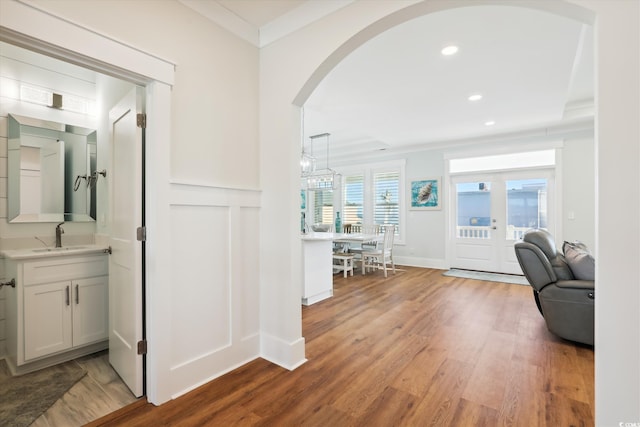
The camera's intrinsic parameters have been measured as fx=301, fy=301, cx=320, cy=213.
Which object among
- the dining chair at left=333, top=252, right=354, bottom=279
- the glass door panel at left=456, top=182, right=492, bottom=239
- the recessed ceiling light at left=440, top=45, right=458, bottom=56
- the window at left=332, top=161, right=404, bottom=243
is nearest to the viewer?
the recessed ceiling light at left=440, top=45, right=458, bottom=56

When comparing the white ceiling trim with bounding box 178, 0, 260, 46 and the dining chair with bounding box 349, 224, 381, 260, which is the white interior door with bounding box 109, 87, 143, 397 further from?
the dining chair with bounding box 349, 224, 381, 260

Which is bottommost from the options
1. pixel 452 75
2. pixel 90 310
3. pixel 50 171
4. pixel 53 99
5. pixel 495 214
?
pixel 90 310

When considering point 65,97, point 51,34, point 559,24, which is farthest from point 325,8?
point 65,97

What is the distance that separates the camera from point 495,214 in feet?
19.6

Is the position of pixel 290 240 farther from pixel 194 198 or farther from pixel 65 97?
pixel 65 97

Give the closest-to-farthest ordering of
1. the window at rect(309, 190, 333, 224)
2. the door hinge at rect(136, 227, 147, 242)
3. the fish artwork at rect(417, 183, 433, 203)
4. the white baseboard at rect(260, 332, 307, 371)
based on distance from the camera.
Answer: the door hinge at rect(136, 227, 147, 242) → the white baseboard at rect(260, 332, 307, 371) → the fish artwork at rect(417, 183, 433, 203) → the window at rect(309, 190, 333, 224)

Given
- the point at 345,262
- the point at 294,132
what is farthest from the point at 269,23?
the point at 345,262

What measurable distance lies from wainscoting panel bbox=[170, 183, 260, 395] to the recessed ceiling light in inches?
86.7

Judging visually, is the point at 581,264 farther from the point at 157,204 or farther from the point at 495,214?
the point at 157,204

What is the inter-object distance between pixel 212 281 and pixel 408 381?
5.10ft

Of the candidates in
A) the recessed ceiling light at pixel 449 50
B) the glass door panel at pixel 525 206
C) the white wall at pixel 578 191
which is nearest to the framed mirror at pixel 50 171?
the recessed ceiling light at pixel 449 50

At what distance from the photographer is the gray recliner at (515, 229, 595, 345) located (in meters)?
2.62

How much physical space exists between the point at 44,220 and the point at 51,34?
1860mm

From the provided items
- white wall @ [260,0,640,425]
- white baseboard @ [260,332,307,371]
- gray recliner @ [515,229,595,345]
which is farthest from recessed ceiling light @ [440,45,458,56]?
white baseboard @ [260,332,307,371]
